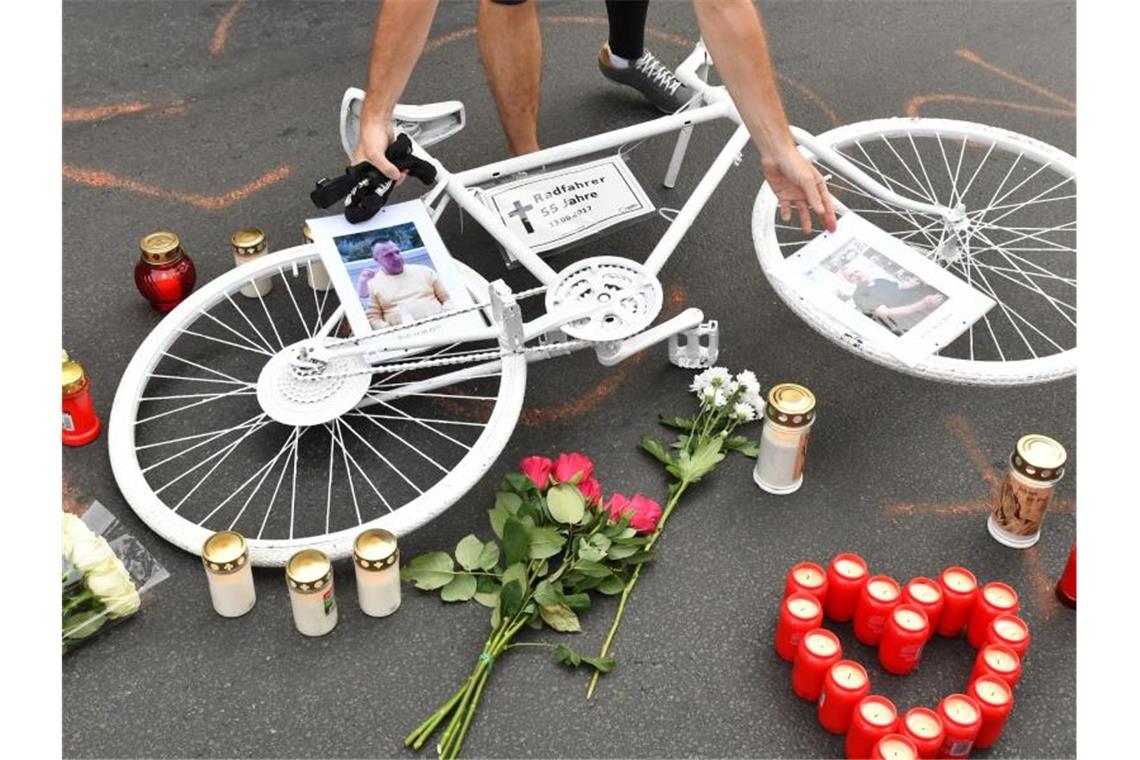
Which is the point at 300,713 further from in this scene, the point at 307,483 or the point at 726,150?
the point at 726,150

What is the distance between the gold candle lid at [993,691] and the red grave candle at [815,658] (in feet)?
0.84

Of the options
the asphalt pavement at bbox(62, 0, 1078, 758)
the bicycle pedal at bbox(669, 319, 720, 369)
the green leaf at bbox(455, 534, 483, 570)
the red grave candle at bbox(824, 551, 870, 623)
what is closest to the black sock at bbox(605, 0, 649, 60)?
the asphalt pavement at bbox(62, 0, 1078, 758)

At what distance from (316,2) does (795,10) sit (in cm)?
177

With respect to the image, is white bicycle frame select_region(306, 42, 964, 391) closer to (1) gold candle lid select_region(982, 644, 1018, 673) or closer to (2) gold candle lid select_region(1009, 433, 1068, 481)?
(2) gold candle lid select_region(1009, 433, 1068, 481)

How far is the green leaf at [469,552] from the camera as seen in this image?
262cm

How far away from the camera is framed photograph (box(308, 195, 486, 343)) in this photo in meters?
2.74

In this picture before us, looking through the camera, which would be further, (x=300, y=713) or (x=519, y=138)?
(x=519, y=138)

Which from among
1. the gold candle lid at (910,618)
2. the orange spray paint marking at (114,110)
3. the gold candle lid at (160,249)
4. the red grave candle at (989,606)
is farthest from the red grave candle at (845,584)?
the orange spray paint marking at (114,110)

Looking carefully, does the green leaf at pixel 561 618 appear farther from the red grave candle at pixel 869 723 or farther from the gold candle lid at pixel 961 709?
the gold candle lid at pixel 961 709

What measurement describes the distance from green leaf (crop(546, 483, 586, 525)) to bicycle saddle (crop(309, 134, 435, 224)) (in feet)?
2.52

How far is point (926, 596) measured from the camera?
245 centimetres

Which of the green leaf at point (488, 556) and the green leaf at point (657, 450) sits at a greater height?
the green leaf at point (488, 556)

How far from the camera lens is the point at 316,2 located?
4594 mm

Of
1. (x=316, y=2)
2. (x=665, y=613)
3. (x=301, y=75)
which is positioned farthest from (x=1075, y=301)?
(x=316, y=2)
